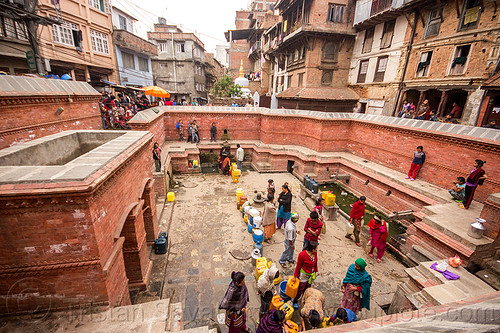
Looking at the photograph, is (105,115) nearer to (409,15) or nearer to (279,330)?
(279,330)

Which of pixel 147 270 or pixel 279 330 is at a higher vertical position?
pixel 279 330

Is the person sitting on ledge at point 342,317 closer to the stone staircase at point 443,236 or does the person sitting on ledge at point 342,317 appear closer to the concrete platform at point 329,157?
the stone staircase at point 443,236

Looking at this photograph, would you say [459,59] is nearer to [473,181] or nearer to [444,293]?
[473,181]

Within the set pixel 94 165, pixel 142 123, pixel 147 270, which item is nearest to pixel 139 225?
pixel 147 270

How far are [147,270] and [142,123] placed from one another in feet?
21.9

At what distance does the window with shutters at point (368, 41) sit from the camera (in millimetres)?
18547

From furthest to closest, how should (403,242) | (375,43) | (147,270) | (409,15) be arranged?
1. (375,43)
2. (409,15)
3. (403,242)
4. (147,270)

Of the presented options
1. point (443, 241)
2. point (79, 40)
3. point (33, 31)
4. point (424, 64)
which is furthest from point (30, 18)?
point (424, 64)

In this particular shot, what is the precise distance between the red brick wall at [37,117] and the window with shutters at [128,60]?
47.8 ft

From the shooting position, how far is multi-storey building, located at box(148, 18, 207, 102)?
29.4 m

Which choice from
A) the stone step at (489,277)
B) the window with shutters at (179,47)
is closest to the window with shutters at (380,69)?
the stone step at (489,277)

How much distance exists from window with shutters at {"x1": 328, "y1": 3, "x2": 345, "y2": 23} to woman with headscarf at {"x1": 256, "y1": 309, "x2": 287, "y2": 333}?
896 inches

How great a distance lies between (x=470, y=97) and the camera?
1224 cm

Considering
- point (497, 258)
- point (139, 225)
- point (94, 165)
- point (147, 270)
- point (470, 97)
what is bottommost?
point (147, 270)
